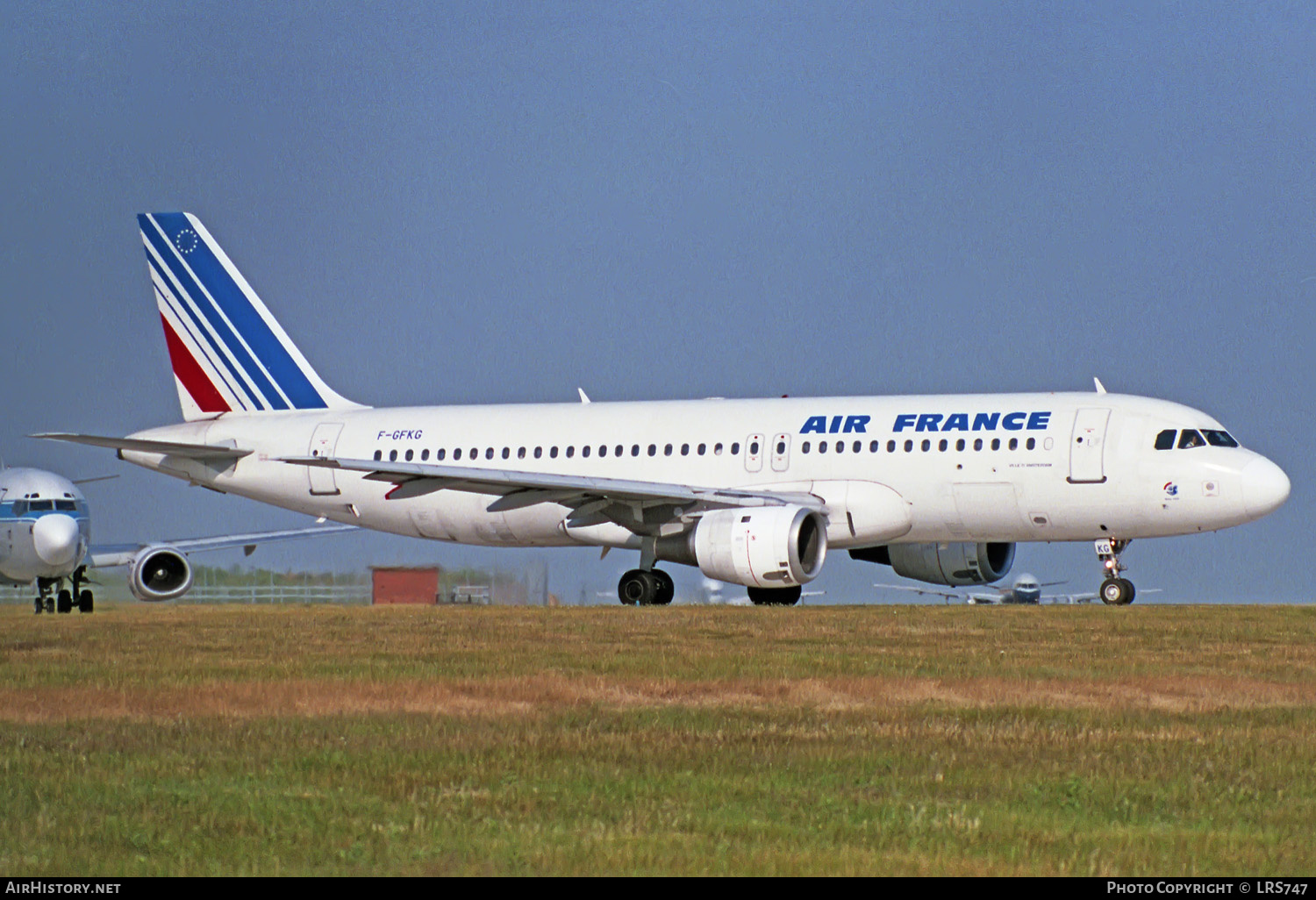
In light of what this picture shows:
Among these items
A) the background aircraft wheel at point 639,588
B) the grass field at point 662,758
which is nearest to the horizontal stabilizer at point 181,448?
the background aircraft wheel at point 639,588

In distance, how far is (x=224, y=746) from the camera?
34.7 ft

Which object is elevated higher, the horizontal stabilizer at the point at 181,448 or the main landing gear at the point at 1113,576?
the horizontal stabilizer at the point at 181,448

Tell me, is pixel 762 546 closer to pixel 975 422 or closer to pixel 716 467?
pixel 716 467

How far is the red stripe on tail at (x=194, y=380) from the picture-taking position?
36.7 meters

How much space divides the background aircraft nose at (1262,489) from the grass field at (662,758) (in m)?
8.64

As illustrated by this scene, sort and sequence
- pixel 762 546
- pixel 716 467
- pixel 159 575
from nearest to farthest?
pixel 762 546
pixel 716 467
pixel 159 575

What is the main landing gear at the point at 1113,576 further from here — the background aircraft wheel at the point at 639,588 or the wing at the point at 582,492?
the background aircraft wheel at the point at 639,588

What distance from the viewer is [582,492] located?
28.9 meters

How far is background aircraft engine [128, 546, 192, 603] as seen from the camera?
35.8 meters

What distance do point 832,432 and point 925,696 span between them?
648 inches

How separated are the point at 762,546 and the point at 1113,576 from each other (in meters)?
6.30

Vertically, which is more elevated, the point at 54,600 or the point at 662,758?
the point at 54,600

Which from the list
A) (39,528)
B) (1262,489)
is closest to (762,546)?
(1262,489)

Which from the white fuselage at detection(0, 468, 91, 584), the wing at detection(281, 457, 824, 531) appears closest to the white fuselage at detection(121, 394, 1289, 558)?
the wing at detection(281, 457, 824, 531)
